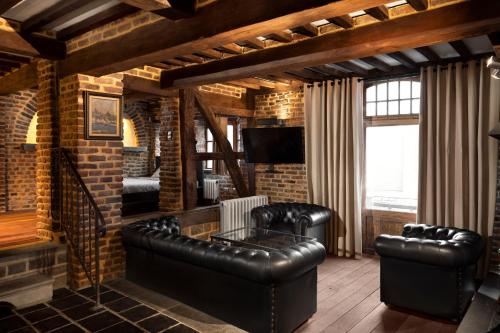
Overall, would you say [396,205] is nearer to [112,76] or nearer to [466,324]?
[466,324]

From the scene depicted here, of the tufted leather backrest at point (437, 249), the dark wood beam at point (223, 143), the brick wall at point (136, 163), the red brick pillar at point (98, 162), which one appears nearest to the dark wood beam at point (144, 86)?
the red brick pillar at point (98, 162)

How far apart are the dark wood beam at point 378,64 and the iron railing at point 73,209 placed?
355cm

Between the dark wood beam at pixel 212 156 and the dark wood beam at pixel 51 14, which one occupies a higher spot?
the dark wood beam at pixel 51 14

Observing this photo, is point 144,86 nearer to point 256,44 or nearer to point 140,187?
point 256,44

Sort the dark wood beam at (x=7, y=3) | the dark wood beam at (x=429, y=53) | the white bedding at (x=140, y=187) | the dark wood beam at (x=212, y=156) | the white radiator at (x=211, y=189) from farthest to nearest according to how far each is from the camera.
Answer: the white radiator at (x=211, y=189) → the white bedding at (x=140, y=187) → the dark wood beam at (x=212, y=156) → the dark wood beam at (x=429, y=53) → the dark wood beam at (x=7, y=3)

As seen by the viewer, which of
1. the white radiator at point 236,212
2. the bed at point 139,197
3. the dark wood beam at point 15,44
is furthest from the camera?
the bed at point 139,197

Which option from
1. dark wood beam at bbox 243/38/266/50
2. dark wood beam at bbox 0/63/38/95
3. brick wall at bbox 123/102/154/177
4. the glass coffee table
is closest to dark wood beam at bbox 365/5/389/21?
dark wood beam at bbox 243/38/266/50

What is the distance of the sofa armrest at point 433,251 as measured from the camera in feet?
10.7

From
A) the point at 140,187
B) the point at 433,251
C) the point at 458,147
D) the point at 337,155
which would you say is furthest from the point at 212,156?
the point at 433,251

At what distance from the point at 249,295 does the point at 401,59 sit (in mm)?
3296

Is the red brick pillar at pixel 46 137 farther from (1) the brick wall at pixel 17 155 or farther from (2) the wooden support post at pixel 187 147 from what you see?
(1) the brick wall at pixel 17 155

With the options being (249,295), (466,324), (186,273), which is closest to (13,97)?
(186,273)

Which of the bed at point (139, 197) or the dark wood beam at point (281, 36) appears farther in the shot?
the bed at point (139, 197)

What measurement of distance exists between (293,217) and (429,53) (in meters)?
2.74
